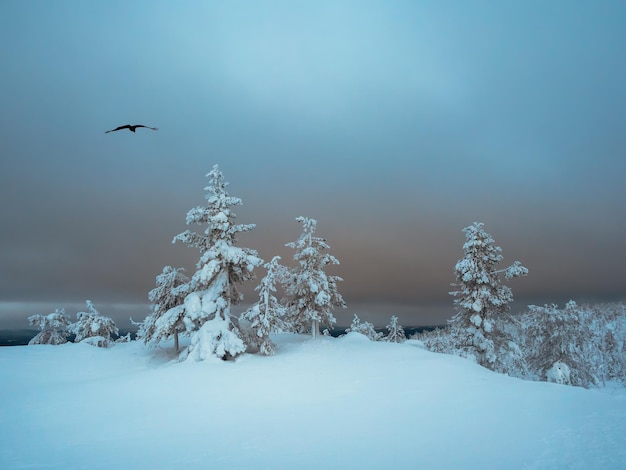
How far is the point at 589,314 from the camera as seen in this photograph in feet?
313

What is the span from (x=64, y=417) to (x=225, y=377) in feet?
24.8

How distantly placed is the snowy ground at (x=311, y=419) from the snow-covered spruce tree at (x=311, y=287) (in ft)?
32.0

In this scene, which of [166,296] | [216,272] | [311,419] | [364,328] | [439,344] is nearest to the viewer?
[311,419]

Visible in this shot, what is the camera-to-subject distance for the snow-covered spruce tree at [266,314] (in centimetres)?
2503

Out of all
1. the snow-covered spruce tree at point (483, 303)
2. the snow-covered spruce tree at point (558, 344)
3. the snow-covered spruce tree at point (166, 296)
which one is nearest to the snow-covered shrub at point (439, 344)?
the snow-covered spruce tree at point (483, 303)

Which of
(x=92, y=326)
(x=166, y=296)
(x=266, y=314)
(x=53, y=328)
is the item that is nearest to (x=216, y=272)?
(x=266, y=314)

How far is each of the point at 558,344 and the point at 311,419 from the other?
27422 millimetres

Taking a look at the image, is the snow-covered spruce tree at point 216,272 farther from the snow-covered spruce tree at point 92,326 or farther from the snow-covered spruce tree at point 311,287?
the snow-covered spruce tree at point 92,326

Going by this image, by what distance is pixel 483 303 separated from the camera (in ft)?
93.1

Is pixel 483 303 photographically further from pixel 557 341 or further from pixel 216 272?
pixel 216 272

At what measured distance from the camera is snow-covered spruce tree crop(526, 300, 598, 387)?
28739mm

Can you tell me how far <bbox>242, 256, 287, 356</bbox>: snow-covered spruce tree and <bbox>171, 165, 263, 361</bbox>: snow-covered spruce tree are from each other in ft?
4.47

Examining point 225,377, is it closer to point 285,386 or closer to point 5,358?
point 285,386

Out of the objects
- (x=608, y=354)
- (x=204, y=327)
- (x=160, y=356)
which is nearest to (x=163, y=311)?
→ (x=160, y=356)
